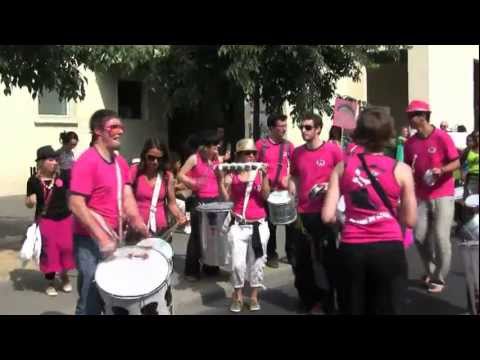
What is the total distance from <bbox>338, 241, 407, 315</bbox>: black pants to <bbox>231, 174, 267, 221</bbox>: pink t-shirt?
208cm

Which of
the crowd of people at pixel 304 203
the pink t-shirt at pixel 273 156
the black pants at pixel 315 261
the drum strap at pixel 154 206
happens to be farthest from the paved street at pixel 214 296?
the pink t-shirt at pixel 273 156

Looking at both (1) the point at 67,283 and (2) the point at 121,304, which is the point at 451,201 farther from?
(1) the point at 67,283

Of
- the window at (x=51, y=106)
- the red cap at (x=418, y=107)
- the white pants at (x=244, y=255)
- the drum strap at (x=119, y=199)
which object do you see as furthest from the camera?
the window at (x=51, y=106)

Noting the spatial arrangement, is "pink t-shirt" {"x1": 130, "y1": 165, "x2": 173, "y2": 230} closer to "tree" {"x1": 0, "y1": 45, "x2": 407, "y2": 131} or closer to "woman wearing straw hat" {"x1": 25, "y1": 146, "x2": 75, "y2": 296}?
"woman wearing straw hat" {"x1": 25, "y1": 146, "x2": 75, "y2": 296}

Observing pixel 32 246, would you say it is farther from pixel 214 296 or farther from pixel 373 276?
pixel 373 276

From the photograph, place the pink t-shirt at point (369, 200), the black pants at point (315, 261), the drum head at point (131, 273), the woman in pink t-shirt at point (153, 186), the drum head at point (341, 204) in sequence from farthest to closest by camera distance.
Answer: the woman in pink t-shirt at point (153, 186) → the black pants at point (315, 261) → the drum head at point (131, 273) → the drum head at point (341, 204) → the pink t-shirt at point (369, 200)

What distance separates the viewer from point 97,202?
14.6 ft

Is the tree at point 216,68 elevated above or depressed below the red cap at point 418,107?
above

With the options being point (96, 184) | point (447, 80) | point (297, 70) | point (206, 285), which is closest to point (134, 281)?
point (96, 184)

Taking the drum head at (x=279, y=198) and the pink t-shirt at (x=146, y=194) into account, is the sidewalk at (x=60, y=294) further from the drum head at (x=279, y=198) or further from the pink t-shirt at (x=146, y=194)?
the drum head at (x=279, y=198)

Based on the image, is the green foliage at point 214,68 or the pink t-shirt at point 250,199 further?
the green foliage at point 214,68

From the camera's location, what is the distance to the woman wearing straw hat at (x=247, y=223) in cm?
594

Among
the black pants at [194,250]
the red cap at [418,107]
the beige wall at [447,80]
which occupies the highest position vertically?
the beige wall at [447,80]
